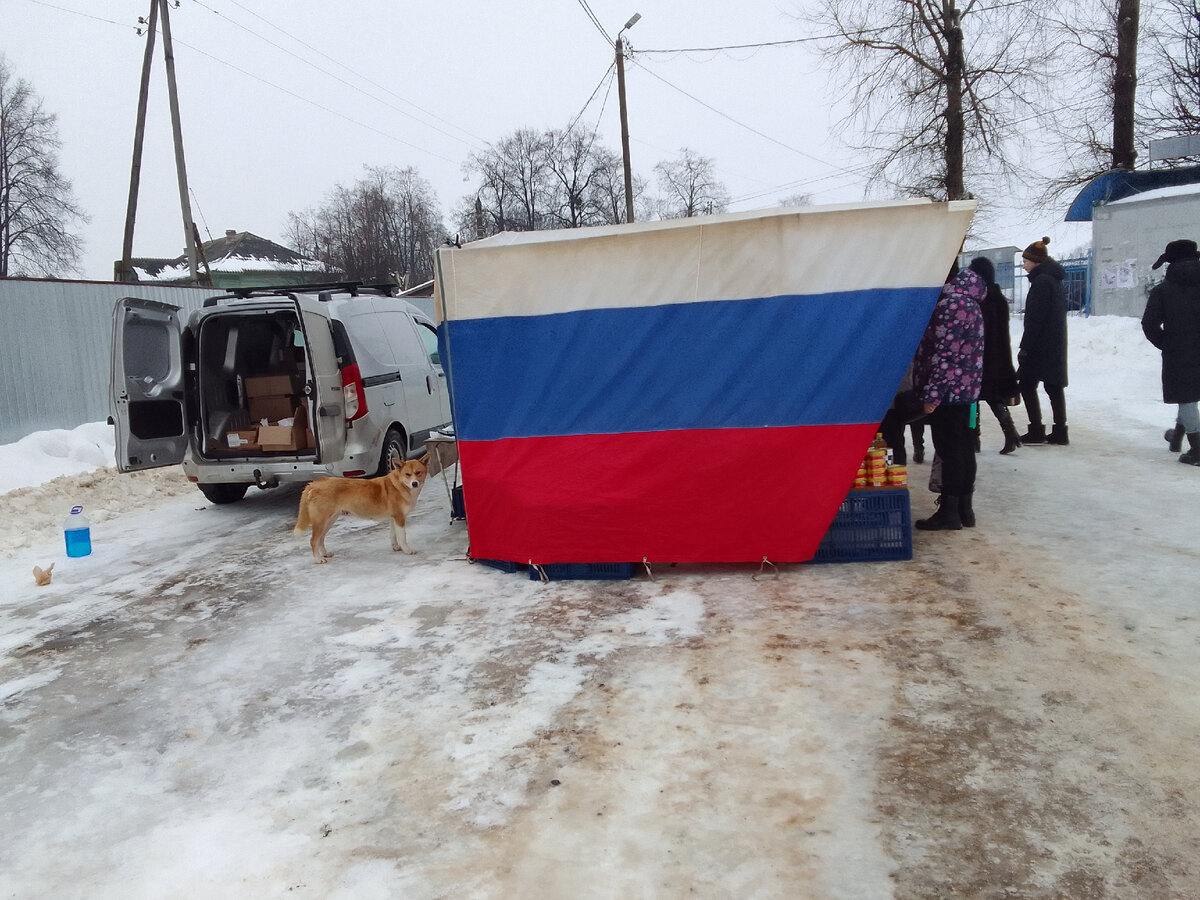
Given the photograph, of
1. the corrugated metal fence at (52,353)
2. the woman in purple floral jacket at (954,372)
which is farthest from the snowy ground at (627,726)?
the corrugated metal fence at (52,353)

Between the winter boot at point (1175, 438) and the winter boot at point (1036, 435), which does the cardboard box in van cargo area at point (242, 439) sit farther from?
the winter boot at point (1175, 438)

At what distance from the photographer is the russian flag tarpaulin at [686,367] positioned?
469 centimetres

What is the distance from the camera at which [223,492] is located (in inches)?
323

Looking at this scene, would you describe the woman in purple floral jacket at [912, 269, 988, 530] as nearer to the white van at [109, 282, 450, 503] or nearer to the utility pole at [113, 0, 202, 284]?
the white van at [109, 282, 450, 503]

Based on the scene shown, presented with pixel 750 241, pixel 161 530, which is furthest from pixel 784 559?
pixel 161 530

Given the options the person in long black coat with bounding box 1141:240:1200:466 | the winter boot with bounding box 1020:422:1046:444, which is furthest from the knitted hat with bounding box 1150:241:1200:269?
the winter boot with bounding box 1020:422:1046:444

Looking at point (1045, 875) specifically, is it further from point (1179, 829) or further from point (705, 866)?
point (705, 866)

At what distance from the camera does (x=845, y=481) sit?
187 inches

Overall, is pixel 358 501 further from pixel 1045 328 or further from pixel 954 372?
pixel 1045 328

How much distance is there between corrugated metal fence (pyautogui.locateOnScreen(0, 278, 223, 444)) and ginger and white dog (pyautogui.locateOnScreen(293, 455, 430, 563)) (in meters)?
6.11

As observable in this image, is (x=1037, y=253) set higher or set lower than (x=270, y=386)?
higher

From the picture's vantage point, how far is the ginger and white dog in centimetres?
591

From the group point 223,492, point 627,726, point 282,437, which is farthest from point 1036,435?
point 223,492

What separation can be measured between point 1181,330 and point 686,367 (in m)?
5.14
